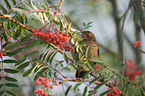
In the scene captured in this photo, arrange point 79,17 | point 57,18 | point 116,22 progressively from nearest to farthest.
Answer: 1. point 57,18
2. point 116,22
3. point 79,17

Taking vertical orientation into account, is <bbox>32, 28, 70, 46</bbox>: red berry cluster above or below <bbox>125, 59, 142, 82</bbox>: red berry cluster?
above

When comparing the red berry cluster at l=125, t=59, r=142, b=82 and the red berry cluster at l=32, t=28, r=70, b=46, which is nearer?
the red berry cluster at l=32, t=28, r=70, b=46

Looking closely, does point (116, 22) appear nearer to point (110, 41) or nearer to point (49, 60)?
point (110, 41)

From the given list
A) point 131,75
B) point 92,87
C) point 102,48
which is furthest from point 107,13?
point 92,87

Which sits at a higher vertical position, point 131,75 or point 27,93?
point 131,75

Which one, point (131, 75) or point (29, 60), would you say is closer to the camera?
point (29, 60)

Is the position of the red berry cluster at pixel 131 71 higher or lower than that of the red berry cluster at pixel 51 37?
lower

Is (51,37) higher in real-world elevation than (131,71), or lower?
higher

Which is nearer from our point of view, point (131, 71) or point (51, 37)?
point (51, 37)

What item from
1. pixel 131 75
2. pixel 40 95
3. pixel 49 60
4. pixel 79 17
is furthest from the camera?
pixel 79 17

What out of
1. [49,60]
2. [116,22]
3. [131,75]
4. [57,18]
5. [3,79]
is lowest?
[131,75]

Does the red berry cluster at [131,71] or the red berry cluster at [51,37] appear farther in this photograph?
the red berry cluster at [131,71]

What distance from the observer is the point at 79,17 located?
5.77m

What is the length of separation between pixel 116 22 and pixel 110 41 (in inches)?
52.5
